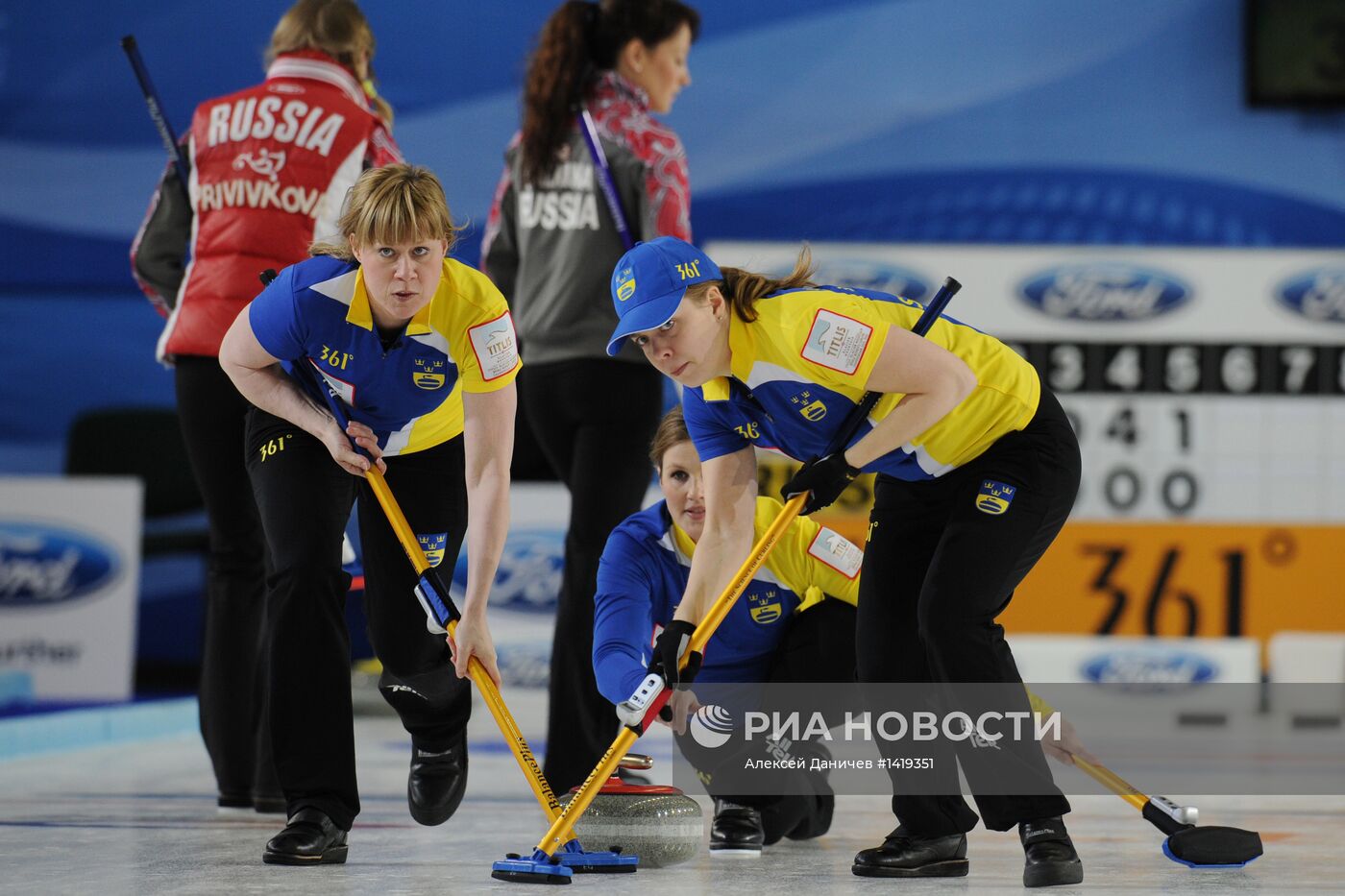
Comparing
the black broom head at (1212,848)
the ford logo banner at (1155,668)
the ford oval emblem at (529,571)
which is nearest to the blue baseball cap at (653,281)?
the black broom head at (1212,848)

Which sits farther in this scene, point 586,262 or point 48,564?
point 48,564

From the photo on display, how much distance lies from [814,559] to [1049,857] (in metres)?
0.95

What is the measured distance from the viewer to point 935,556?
9.19 feet

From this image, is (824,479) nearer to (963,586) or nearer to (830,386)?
(830,386)

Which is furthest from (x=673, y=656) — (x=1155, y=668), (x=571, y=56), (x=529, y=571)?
(x=1155, y=668)

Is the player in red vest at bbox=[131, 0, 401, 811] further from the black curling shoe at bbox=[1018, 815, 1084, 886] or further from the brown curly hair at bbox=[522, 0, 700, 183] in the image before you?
the black curling shoe at bbox=[1018, 815, 1084, 886]

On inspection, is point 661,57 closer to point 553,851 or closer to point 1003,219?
point 553,851

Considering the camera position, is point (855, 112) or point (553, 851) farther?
point (855, 112)

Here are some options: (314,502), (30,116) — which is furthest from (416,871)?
(30,116)

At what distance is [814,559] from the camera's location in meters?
3.46

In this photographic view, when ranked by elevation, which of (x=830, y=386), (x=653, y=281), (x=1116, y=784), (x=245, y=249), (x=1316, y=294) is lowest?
(x=1116, y=784)

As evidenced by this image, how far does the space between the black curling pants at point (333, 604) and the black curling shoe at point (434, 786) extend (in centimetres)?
3

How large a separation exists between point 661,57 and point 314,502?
152 cm

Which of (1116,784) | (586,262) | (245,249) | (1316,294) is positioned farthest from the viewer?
(1316,294)
